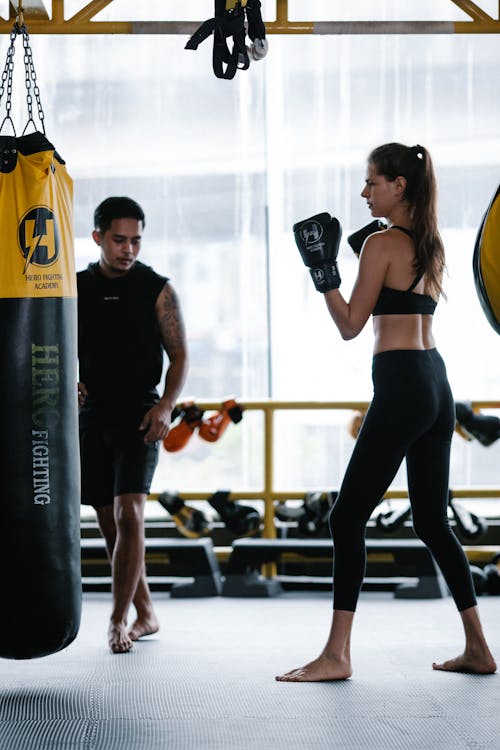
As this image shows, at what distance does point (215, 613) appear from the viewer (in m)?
4.99

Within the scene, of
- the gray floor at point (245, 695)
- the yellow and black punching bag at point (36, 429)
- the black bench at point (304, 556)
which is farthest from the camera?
the black bench at point (304, 556)

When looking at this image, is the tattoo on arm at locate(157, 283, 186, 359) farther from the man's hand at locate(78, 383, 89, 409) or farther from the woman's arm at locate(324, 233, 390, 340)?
the woman's arm at locate(324, 233, 390, 340)

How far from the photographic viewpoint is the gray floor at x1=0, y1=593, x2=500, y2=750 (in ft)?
8.71

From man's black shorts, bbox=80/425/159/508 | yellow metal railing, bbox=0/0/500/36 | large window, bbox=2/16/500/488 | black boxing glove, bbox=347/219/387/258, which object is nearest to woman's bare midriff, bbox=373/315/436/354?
black boxing glove, bbox=347/219/387/258

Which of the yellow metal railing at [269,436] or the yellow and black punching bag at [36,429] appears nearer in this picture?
the yellow and black punching bag at [36,429]

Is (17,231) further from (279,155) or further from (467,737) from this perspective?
(279,155)

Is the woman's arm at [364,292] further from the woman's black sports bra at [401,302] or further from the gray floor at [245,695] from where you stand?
the gray floor at [245,695]

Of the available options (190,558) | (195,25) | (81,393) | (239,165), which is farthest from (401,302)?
(239,165)

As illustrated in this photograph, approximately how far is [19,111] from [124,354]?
3450mm

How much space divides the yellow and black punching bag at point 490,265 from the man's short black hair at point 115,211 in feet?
4.82

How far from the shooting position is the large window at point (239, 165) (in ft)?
22.2

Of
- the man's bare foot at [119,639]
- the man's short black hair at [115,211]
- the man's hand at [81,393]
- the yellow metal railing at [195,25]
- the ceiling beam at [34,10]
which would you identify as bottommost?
the man's bare foot at [119,639]

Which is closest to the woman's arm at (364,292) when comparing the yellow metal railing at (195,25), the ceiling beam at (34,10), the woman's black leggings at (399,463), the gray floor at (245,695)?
the woman's black leggings at (399,463)

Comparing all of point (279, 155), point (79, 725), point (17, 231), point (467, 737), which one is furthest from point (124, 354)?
point (279, 155)
